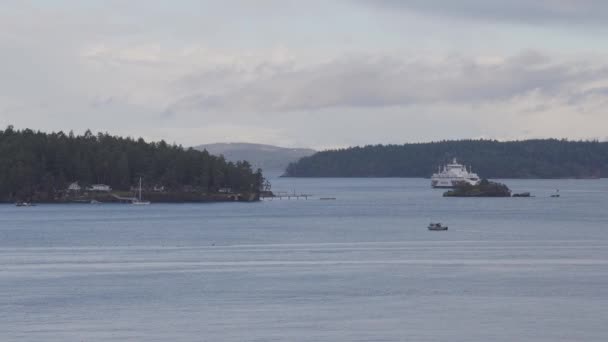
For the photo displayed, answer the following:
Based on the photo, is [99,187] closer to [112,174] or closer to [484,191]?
[112,174]

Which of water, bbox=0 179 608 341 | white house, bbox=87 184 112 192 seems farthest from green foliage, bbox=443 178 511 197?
water, bbox=0 179 608 341

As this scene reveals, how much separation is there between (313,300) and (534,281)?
11.6m

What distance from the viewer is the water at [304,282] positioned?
1486 inches

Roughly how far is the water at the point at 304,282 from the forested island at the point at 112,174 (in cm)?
5655

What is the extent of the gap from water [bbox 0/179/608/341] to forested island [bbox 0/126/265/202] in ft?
186

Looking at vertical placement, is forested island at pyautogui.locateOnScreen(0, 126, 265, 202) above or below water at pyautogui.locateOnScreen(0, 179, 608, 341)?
above

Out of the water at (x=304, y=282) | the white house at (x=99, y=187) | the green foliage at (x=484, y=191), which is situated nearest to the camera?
the water at (x=304, y=282)

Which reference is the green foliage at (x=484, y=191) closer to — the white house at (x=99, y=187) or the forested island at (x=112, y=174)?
the forested island at (x=112, y=174)

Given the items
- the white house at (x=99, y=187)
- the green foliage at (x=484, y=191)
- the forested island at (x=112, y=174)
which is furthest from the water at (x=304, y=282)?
the green foliage at (x=484, y=191)

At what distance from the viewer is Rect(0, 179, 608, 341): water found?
37.8m

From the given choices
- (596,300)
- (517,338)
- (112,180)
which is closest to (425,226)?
(596,300)

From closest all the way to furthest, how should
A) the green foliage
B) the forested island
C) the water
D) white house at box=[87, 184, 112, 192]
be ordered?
the water < the forested island < white house at box=[87, 184, 112, 192] < the green foliage

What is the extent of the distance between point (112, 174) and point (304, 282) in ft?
369

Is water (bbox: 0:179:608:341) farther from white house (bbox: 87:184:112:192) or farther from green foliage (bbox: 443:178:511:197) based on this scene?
green foliage (bbox: 443:178:511:197)
